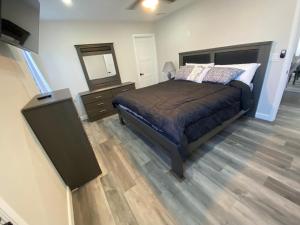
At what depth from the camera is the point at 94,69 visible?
3873 millimetres

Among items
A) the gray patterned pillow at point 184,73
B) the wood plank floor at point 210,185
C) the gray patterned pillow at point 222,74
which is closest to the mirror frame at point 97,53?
the gray patterned pillow at point 184,73

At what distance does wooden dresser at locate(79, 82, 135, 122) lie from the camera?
3.56m

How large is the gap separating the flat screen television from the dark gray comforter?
1450 mm

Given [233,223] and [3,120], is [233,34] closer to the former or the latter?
[233,223]

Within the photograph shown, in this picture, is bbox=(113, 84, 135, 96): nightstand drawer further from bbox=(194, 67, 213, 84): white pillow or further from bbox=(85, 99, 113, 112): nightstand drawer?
bbox=(194, 67, 213, 84): white pillow

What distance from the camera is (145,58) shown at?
15.3ft

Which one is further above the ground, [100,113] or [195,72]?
[195,72]

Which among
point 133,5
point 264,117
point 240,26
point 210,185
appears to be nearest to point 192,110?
point 210,185

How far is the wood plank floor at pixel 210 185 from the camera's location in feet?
4.26

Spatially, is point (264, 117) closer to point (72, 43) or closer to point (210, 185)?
point (210, 185)

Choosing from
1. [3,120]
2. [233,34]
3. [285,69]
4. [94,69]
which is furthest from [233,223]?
[94,69]

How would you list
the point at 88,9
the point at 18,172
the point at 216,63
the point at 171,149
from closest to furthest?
the point at 18,172 < the point at 171,149 < the point at 88,9 < the point at 216,63

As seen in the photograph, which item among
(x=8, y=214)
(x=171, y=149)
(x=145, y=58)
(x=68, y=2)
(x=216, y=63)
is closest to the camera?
(x=8, y=214)

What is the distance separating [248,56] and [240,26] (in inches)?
22.2
